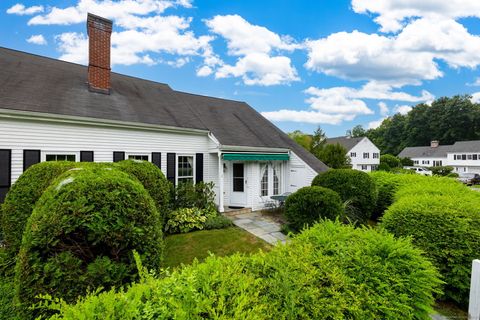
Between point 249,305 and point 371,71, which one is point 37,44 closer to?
point 249,305

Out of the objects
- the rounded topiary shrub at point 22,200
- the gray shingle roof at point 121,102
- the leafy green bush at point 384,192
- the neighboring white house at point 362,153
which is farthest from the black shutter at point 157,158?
the neighboring white house at point 362,153

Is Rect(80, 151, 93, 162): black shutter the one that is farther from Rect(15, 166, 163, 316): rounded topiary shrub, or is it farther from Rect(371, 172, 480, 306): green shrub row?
Rect(371, 172, 480, 306): green shrub row

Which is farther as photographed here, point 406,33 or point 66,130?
point 406,33

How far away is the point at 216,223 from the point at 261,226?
1.72 m

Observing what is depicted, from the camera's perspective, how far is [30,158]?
7.72 m

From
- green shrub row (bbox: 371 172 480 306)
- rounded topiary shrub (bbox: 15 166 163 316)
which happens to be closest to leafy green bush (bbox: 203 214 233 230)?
green shrub row (bbox: 371 172 480 306)

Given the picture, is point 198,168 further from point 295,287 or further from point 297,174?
point 295,287

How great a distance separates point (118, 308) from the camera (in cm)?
169

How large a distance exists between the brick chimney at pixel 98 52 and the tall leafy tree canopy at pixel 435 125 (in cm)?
7462

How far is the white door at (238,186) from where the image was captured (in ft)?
39.6

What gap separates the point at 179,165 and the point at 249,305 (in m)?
9.86

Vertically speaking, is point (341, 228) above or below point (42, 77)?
below

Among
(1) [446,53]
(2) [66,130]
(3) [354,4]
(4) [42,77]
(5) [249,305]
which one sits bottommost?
(5) [249,305]

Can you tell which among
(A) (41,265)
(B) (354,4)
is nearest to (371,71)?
(B) (354,4)
